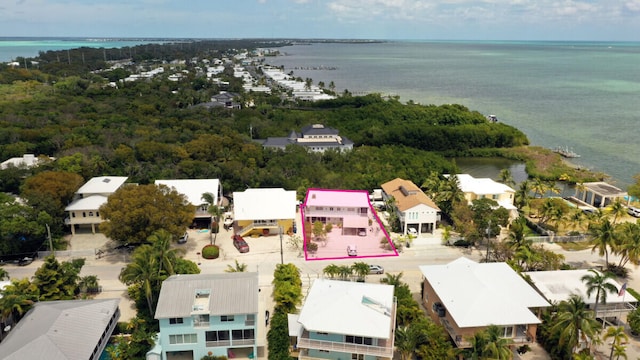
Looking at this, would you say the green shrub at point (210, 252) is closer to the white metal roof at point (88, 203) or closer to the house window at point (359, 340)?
the white metal roof at point (88, 203)

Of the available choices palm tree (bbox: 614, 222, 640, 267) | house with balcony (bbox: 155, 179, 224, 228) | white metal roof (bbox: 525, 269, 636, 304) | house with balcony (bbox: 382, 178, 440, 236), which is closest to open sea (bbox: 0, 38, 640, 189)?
palm tree (bbox: 614, 222, 640, 267)

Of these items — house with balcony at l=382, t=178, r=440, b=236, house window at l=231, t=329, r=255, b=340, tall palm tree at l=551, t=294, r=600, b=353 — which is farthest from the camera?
house with balcony at l=382, t=178, r=440, b=236

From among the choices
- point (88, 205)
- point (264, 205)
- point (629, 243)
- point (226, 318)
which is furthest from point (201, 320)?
point (629, 243)

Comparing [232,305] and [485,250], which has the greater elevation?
[232,305]

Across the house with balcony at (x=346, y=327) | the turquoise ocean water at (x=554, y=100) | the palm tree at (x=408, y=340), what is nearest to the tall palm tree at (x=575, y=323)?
the palm tree at (x=408, y=340)

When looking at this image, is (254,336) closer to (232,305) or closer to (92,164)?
(232,305)

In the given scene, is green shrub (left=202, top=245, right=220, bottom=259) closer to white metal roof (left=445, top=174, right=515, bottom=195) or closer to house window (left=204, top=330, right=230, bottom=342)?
house window (left=204, top=330, right=230, bottom=342)

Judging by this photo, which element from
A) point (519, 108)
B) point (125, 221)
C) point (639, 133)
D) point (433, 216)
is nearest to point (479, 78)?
point (519, 108)
